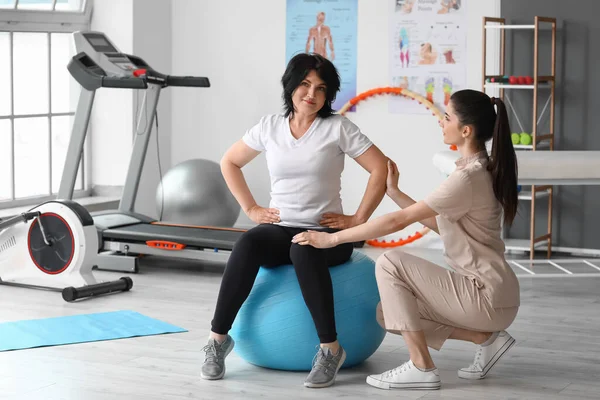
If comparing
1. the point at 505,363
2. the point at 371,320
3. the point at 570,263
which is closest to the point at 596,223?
the point at 570,263

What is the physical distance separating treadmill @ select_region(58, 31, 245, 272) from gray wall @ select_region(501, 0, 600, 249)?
77.5 inches

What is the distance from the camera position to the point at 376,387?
10.2 feet

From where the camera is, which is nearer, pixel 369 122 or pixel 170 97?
pixel 369 122

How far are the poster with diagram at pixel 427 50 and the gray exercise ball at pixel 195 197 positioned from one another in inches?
49.7

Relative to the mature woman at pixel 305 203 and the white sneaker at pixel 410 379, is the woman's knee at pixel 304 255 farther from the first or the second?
the white sneaker at pixel 410 379

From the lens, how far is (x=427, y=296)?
3029 millimetres

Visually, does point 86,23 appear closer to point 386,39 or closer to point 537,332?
point 386,39

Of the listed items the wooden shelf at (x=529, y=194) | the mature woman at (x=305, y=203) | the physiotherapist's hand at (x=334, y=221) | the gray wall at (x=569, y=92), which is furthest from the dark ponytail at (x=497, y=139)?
the gray wall at (x=569, y=92)

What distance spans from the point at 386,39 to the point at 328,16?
17.5 inches

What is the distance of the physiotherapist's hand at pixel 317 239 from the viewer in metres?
3.03

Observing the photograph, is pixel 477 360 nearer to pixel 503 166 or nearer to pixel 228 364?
pixel 503 166

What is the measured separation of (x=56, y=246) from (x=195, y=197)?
145cm

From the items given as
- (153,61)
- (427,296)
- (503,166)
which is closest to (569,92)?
(153,61)

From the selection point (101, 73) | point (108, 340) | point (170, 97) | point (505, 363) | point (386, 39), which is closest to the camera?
point (505, 363)
